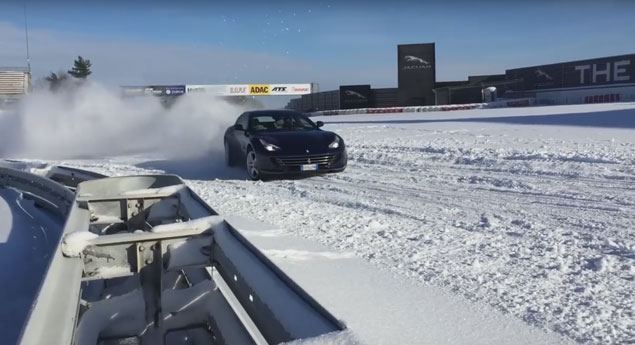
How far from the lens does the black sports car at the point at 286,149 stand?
33.2ft

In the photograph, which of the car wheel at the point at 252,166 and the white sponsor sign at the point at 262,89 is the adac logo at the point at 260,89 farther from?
the car wheel at the point at 252,166

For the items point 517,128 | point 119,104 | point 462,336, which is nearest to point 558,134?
point 517,128

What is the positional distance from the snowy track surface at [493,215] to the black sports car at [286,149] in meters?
0.29

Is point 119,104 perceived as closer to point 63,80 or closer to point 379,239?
point 63,80

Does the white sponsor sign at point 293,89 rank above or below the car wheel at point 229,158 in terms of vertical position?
above

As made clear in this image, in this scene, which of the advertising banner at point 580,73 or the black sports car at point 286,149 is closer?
the black sports car at point 286,149

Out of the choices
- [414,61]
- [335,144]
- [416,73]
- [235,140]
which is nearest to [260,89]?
[416,73]

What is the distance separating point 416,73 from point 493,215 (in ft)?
128

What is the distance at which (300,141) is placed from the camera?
10.4 m

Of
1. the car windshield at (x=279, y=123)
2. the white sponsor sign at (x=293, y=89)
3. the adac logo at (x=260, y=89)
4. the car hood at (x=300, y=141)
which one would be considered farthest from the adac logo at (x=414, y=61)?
the car hood at (x=300, y=141)

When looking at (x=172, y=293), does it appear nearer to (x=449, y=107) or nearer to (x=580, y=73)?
(x=449, y=107)

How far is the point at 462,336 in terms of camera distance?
3.36 metres

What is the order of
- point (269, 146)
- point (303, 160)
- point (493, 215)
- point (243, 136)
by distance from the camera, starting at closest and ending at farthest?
point (493, 215)
point (303, 160)
point (269, 146)
point (243, 136)

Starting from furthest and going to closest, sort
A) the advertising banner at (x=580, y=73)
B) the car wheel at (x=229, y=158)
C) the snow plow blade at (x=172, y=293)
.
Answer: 1. the advertising banner at (x=580, y=73)
2. the car wheel at (x=229, y=158)
3. the snow plow blade at (x=172, y=293)
